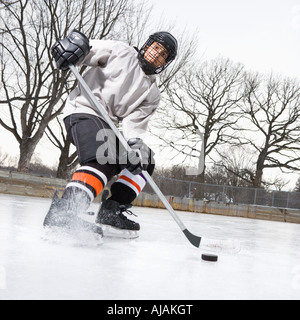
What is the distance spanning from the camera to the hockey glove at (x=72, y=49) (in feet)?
5.67

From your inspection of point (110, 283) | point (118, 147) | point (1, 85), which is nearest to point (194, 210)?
point (1, 85)

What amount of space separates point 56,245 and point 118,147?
591 mm

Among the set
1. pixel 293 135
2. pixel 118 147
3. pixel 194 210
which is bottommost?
pixel 194 210

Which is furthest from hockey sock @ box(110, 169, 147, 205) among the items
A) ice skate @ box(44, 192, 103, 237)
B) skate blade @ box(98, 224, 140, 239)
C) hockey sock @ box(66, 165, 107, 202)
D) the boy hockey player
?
ice skate @ box(44, 192, 103, 237)

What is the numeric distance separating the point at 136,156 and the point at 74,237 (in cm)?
44

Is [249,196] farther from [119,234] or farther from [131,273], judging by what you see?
[131,273]

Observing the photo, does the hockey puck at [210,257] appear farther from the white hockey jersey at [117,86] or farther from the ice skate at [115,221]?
the white hockey jersey at [117,86]

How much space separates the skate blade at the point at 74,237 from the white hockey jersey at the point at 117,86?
0.57 m

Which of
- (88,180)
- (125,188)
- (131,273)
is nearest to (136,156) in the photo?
(88,180)

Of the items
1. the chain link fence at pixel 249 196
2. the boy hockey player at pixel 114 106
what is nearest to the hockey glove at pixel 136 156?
the boy hockey player at pixel 114 106

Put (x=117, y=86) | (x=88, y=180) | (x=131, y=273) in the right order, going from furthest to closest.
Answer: (x=117, y=86) → (x=88, y=180) → (x=131, y=273)

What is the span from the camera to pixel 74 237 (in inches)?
56.4
